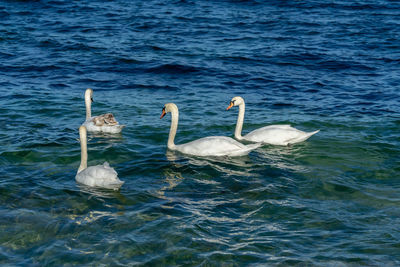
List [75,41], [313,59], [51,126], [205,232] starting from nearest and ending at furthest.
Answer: [205,232], [51,126], [313,59], [75,41]

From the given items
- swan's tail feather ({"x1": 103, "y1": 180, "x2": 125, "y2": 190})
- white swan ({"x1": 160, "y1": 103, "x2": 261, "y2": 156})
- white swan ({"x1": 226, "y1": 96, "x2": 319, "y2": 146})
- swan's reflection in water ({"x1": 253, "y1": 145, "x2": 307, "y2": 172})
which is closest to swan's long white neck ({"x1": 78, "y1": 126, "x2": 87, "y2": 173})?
swan's tail feather ({"x1": 103, "y1": 180, "x2": 125, "y2": 190})

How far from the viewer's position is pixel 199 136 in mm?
14578

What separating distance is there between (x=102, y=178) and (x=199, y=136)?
4.72 metres

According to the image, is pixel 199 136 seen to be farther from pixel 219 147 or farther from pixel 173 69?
pixel 173 69

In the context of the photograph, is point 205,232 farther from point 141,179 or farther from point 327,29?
point 327,29

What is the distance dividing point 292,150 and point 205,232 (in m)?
5.24

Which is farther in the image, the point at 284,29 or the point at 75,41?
the point at 284,29

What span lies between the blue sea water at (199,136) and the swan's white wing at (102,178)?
18cm

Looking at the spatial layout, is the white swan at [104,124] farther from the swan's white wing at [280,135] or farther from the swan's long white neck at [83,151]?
the swan's white wing at [280,135]

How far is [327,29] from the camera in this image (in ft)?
88.5

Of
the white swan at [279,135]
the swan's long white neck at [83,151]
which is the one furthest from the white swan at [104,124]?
the white swan at [279,135]

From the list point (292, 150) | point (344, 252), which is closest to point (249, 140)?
point (292, 150)

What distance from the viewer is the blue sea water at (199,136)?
8656 millimetres

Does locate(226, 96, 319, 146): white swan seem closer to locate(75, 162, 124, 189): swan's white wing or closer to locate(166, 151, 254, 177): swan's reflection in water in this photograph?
locate(166, 151, 254, 177): swan's reflection in water
